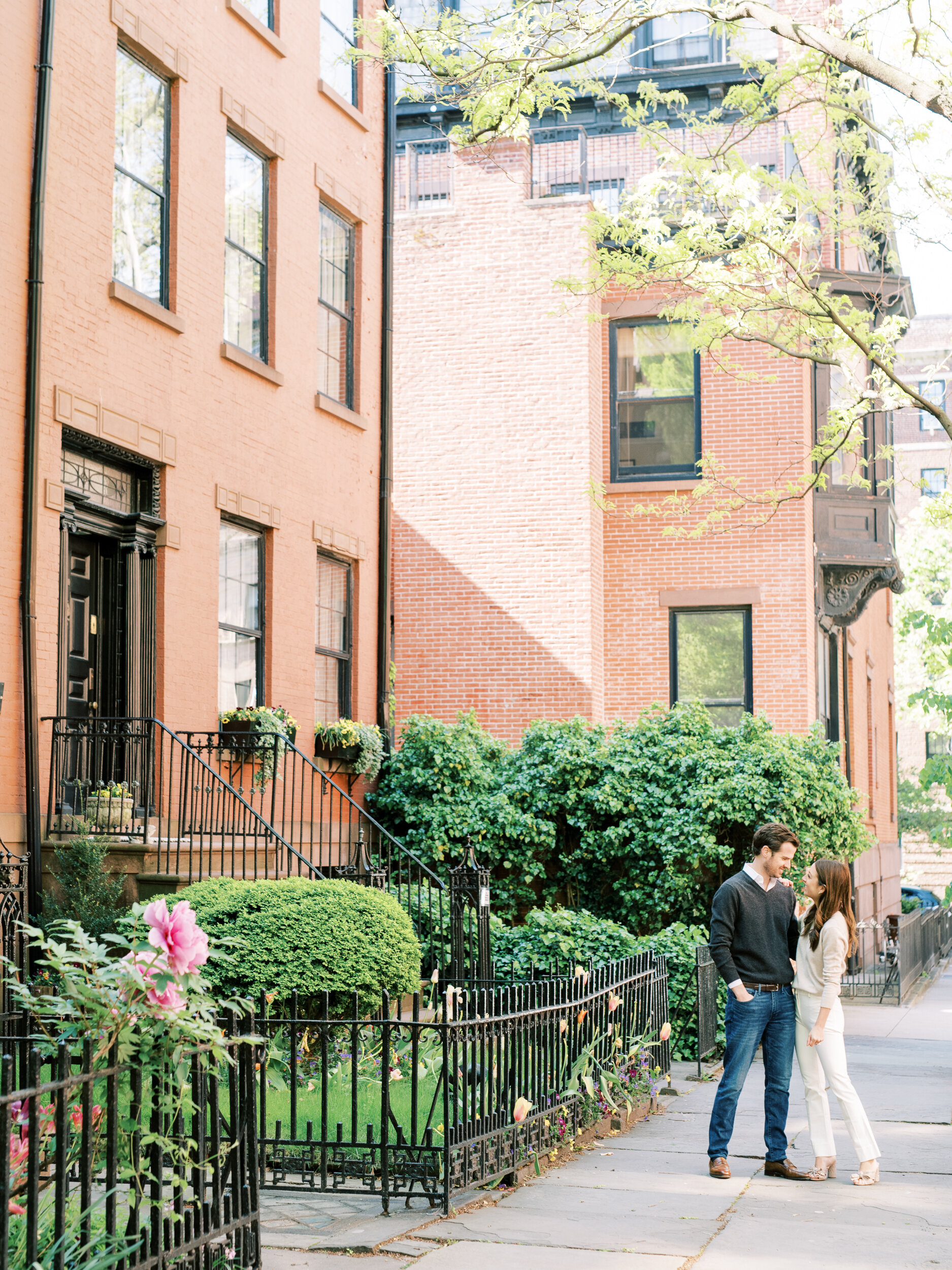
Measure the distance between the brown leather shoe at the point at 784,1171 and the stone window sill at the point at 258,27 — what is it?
1164 cm

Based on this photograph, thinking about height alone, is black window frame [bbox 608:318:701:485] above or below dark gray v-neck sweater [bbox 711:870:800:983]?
above

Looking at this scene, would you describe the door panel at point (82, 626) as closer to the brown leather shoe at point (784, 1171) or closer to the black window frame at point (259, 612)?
the black window frame at point (259, 612)

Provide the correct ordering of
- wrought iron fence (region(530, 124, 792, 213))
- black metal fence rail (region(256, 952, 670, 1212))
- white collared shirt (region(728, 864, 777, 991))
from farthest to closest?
wrought iron fence (region(530, 124, 792, 213)), white collared shirt (region(728, 864, 777, 991)), black metal fence rail (region(256, 952, 670, 1212))

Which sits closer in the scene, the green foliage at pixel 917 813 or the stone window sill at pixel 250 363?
the stone window sill at pixel 250 363

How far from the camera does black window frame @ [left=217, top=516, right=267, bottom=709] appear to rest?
1405cm

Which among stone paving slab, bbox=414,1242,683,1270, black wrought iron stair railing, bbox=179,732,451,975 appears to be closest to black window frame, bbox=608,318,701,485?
black wrought iron stair railing, bbox=179,732,451,975

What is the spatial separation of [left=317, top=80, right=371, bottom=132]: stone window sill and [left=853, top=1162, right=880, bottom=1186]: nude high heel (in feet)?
41.6

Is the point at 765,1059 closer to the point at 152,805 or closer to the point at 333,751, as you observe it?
the point at 152,805

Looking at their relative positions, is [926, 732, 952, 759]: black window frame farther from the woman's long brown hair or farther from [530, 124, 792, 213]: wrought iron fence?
the woman's long brown hair

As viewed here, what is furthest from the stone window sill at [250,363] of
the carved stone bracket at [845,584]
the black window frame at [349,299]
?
the carved stone bracket at [845,584]

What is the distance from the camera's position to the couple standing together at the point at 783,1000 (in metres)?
7.77

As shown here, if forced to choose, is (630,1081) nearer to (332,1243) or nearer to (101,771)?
(332,1243)

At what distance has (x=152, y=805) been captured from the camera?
40.1 feet

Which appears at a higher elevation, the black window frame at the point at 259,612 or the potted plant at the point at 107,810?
the black window frame at the point at 259,612
